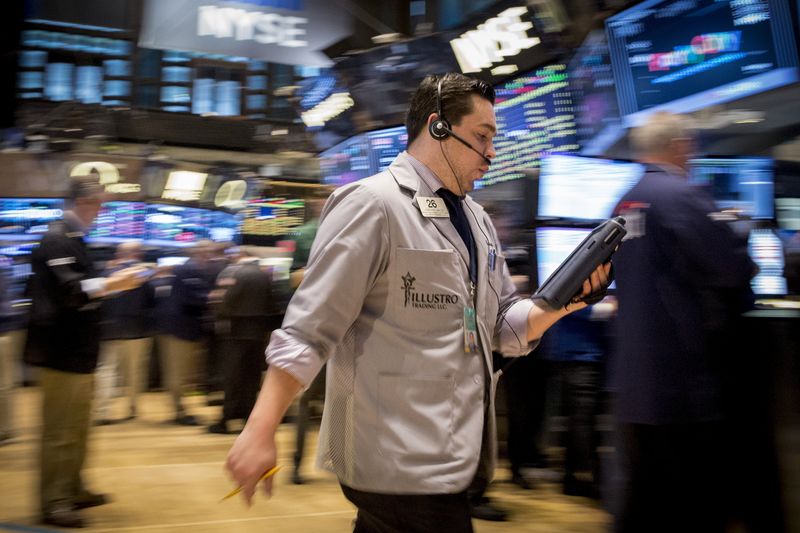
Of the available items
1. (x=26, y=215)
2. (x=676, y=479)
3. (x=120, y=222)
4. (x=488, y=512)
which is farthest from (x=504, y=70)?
(x=26, y=215)

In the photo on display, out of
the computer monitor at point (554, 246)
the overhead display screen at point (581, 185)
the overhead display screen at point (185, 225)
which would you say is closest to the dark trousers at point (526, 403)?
the computer monitor at point (554, 246)

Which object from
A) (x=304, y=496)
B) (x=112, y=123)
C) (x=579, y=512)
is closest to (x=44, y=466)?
(x=304, y=496)

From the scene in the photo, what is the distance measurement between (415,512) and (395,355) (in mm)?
338

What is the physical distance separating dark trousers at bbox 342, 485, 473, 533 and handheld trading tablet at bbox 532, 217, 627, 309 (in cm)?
52

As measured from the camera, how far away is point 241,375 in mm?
7070

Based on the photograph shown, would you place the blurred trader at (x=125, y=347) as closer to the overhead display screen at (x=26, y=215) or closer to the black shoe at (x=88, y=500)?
the black shoe at (x=88, y=500)

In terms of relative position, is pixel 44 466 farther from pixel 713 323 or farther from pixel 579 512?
pixel 713 323

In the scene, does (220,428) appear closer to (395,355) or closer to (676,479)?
(676,479)

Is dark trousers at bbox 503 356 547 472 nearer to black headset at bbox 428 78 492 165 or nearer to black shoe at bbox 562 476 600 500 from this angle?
black shoe at bbox 562 476 600 500

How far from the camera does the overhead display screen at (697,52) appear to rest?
4.12m

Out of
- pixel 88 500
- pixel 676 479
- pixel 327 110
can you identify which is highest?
pixel 327 110

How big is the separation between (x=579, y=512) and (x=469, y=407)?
10.9ft

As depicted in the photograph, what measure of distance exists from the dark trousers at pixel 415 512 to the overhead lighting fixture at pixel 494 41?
468 cm

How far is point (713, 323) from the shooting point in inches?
99.5
